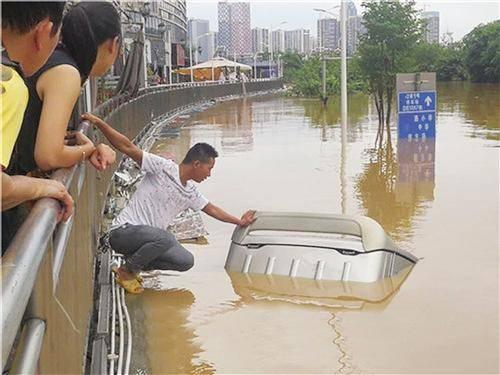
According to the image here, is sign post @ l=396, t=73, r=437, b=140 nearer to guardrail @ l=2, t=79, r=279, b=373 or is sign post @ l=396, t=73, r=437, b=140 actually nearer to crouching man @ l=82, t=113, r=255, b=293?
crouching man @ l=82, t=113, r=255, b=293

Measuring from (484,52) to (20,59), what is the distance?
6096 cm

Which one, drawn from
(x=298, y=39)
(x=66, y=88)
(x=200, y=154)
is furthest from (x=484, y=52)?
(x=66, y=88)

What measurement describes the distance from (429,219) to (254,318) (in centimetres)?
352

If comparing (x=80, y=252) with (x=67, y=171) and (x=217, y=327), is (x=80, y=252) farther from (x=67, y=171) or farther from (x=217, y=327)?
(x=217, y=327)

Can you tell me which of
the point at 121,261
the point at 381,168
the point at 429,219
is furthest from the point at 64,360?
the point at 381,168

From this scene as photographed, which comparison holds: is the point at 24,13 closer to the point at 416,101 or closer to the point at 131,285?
the point at 131,285

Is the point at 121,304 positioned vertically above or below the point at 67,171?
below

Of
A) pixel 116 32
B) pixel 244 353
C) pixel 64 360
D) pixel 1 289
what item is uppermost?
pixel 116 32

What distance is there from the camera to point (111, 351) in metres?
4.16

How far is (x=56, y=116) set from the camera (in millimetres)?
2998

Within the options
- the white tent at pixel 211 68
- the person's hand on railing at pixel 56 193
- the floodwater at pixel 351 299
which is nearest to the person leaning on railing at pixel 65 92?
the person's hand on railing at pixel 56 193

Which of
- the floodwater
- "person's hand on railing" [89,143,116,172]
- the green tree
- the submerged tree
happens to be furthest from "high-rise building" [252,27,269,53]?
"person's hand on railing" [89,143,116,172]

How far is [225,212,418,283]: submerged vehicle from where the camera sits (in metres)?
5.84

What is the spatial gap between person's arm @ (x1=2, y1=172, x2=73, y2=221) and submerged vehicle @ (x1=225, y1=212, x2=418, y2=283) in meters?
3.64
